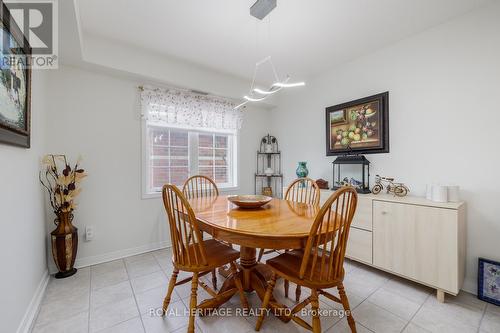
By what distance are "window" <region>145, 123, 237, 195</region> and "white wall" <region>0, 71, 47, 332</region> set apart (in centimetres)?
106

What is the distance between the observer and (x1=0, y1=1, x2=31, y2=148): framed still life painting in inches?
44.4

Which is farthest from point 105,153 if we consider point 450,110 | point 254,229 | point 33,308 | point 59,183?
point 450,110

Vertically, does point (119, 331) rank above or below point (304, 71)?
below

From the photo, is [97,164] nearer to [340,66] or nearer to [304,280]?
[304,280]

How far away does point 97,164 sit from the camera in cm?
246

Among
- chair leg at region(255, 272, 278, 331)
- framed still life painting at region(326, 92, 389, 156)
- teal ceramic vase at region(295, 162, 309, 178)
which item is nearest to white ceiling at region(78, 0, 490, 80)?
framed still life painting at region(326, 92, 389, 156)

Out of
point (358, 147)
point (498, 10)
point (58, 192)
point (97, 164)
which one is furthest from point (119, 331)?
point (498, 10)

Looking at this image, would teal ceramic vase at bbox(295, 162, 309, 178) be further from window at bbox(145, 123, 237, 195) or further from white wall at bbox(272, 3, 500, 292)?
window at bbox(145, 123, 237, 195)

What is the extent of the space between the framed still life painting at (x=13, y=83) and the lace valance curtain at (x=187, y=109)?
4.17 ft

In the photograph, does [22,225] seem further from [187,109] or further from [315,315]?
[187,109]

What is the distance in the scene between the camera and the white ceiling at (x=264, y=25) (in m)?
1.83

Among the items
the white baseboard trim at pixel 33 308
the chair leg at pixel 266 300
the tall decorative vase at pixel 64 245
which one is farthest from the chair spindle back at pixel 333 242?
the tall decorative vase at pixel 64 245

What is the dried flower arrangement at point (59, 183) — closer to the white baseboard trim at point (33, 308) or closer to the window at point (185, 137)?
the white baseboard trim at point (33, 308)

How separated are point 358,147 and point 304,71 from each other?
136 centimetres
